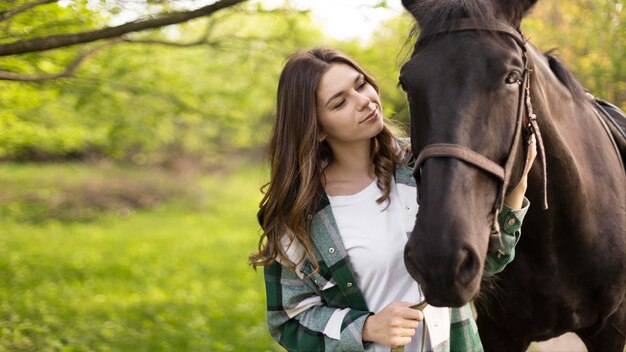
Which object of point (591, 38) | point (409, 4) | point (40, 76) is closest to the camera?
point (409, 4)

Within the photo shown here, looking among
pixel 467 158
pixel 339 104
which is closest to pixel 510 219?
pixel 467 158

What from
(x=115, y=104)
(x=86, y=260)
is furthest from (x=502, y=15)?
(x=86, y=260)

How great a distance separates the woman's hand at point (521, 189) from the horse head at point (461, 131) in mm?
33

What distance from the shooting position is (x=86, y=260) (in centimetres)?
1058

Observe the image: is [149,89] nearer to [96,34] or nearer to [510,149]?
[96,34]

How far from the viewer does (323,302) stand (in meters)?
2.37

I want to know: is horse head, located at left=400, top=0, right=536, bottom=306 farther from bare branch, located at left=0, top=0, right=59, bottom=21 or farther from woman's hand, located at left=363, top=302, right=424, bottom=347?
bare branch, located at left=0, top=0, right=59, bottom=21

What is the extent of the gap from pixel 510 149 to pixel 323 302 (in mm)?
915

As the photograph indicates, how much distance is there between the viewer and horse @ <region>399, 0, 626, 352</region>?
5.59 feet

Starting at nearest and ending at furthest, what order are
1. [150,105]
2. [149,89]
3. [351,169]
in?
1. [351,169]
2. [149,89]
3. [150,105]

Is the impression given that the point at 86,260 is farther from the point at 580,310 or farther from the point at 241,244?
the point at 580,310

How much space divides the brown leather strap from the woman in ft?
1.36

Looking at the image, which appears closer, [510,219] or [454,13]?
[454,13]

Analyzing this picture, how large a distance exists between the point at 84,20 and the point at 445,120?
10.3 ft
